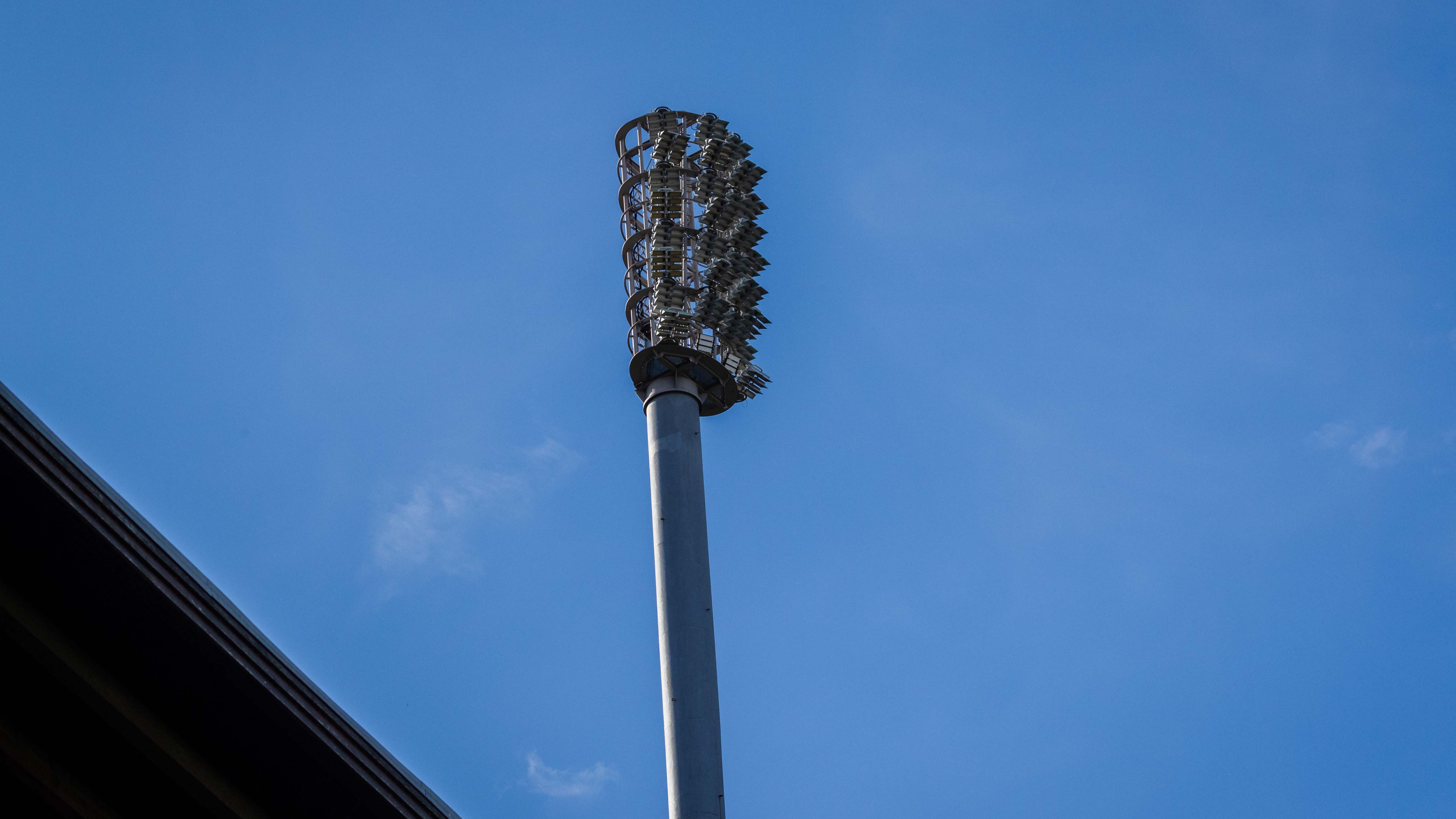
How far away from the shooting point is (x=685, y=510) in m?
27.5

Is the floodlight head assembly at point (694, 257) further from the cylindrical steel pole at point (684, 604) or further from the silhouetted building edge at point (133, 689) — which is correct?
the silhouetted building edge at point (133, 689)

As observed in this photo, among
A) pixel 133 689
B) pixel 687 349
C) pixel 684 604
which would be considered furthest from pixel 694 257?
pixel 133 689

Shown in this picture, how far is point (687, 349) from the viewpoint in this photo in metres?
29.4

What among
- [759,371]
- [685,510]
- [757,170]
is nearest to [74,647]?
[685,510]

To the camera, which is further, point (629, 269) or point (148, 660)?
point (629, 269)

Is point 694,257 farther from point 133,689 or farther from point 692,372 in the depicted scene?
point 133,689

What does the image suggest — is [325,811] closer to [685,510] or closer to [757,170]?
[685,510]

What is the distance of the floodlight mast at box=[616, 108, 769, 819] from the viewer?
2541 cm

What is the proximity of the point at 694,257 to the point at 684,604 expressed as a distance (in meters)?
8.08

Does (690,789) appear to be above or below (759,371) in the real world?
below

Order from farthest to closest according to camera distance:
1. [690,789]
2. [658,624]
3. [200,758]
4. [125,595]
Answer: [658,624], [690,789], [200,758], [125,595]

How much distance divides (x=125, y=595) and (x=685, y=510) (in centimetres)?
1864

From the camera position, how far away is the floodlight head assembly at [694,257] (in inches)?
1169

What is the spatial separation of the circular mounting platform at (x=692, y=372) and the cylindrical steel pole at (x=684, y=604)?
193 millimetres
